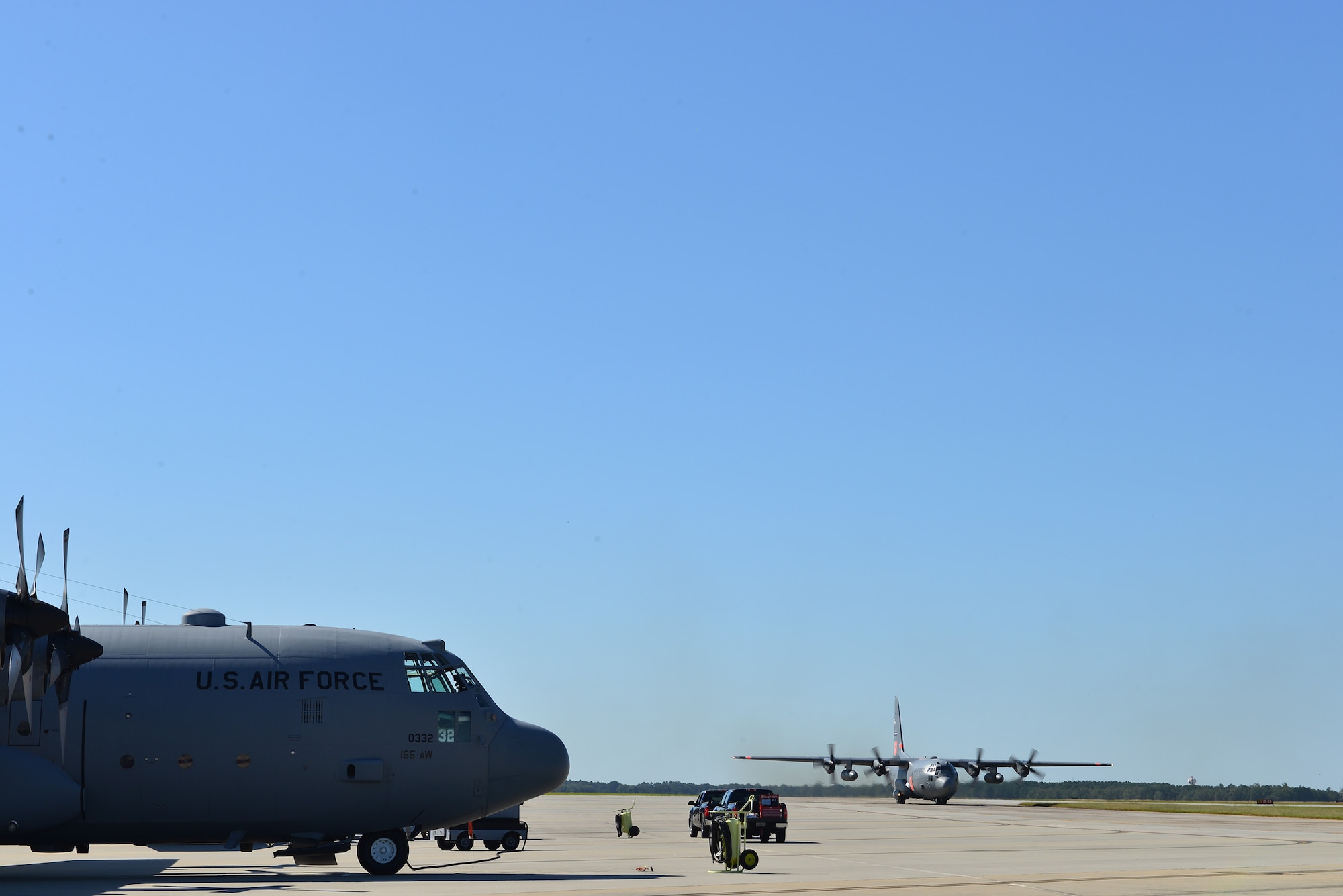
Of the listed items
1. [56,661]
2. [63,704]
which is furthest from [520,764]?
[56,661]

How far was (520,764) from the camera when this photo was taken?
28.8 m

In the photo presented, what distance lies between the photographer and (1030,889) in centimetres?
2262

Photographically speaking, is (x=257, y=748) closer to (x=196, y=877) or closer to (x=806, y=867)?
(x=196, y=877)

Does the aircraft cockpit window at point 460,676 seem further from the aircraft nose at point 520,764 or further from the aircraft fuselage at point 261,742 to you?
the aircraft nose at point 520,764

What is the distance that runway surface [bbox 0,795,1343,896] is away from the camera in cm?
2288

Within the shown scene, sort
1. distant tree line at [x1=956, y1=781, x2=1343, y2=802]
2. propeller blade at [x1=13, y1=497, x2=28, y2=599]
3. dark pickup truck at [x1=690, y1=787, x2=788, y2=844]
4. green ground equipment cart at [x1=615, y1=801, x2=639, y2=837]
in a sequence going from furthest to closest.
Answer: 1. distant tree line at [x1=956, y1=781, x2=1343, y2=802]
2. green ground equipment cart at [x1=615, y1=801, x2=639, y2=837]
3. dark pickup truck at [x1=690, y1=787, x2=788, y2=844]
4. propeller blade at [x1=13, y1=497, x2=28, y2=599]

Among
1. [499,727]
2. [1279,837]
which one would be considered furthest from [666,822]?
[499,727]

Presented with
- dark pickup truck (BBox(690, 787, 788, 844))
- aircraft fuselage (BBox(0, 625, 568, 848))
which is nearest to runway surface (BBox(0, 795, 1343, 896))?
dark pickup truck (BBox(690, 787, 788, 844))

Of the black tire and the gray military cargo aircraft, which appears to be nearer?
the black tire

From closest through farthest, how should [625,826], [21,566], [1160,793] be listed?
1. [21,566]
2. [625,826]
3. [1160,793]

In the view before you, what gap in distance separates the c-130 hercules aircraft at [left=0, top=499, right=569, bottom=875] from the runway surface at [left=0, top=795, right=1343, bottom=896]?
3.68 ft

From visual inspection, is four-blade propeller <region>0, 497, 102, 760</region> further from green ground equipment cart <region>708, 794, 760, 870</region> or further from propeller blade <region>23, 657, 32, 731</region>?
green ground equipment cart <region>708, 794, 760, 870</region>

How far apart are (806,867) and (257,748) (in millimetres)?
12853

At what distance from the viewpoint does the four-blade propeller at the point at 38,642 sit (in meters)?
21.9
